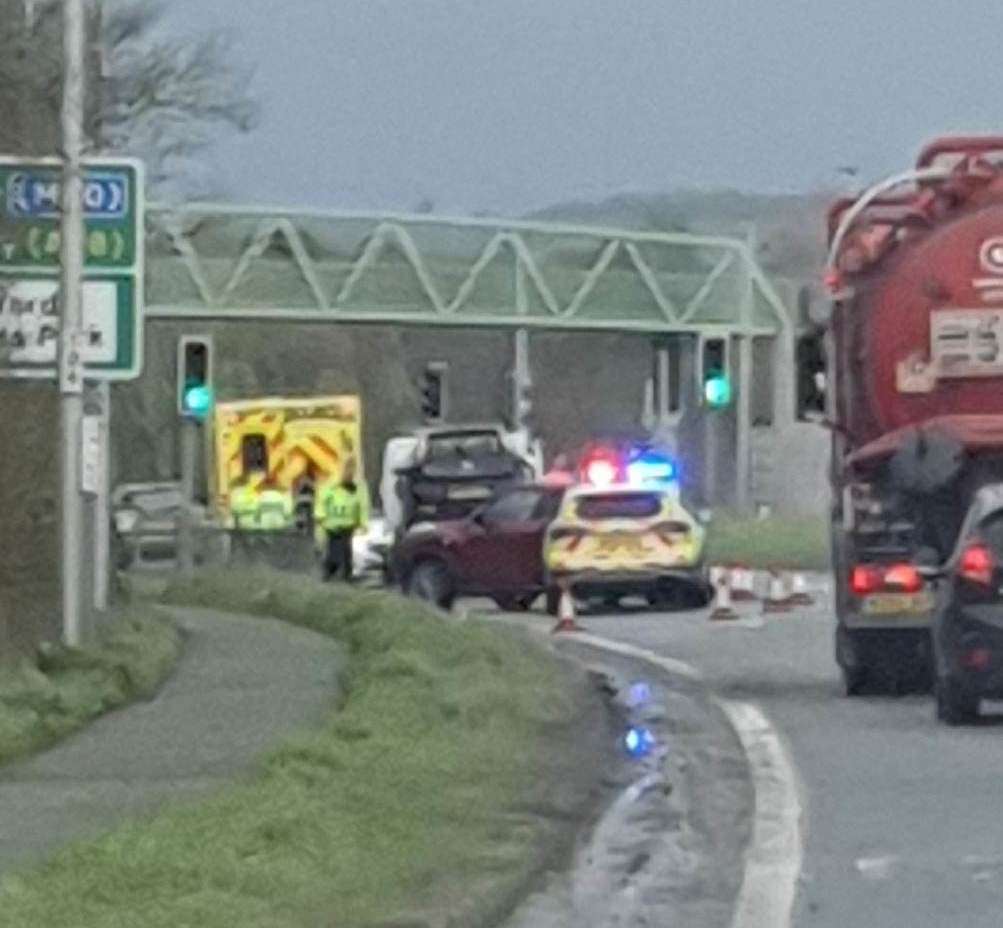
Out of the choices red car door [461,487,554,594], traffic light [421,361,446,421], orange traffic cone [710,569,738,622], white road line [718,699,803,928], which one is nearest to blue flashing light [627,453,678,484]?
red car door [461,487,554,594]

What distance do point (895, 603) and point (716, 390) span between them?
2257 cm

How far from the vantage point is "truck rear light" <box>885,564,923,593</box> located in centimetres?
2648

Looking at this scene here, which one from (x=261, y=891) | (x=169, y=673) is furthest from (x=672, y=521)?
(x=261, y=891)

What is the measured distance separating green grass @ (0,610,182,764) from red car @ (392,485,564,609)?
1932 centimetres

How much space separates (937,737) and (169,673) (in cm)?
495

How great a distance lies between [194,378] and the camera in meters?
46.0

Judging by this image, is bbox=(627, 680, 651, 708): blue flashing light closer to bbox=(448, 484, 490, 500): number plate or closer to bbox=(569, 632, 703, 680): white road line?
bbox=(569, 632, 703, 680): white road line

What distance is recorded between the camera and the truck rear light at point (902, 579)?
26.5 metres

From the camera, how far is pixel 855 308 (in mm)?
27109

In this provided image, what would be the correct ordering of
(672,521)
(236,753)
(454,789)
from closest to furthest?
(454,789)
(236,753)
(672,521)

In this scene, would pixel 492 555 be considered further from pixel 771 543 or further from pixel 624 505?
pixel 771 543

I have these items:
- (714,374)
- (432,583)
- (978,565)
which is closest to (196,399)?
(432,583)

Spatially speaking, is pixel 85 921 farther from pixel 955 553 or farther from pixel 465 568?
pixel 465 568

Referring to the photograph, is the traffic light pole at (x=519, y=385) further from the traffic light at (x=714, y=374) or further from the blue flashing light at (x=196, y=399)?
the blue flashing light at (x=196, y=399)
